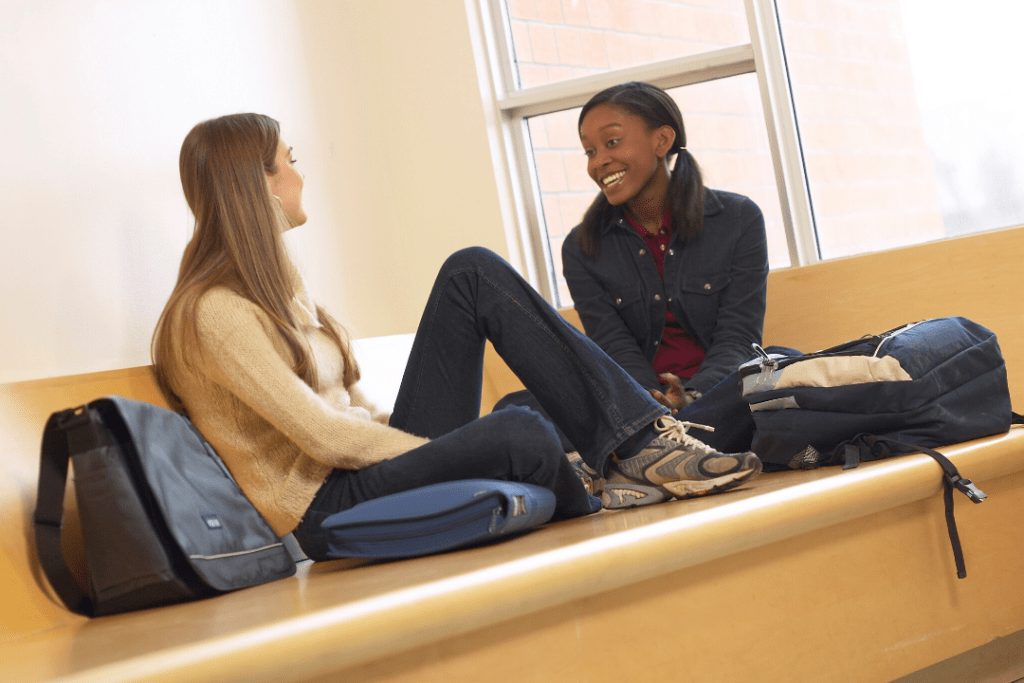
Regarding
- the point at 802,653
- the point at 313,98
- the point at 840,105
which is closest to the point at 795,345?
the point at 840,105

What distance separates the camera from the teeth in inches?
94.3

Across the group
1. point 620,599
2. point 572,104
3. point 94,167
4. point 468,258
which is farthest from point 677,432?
point 572,104

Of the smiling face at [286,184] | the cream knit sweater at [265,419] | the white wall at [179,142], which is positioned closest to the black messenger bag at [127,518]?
the cream knit sweater at [265,419]

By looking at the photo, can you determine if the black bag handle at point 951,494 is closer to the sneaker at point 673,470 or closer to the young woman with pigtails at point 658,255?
the sneaker at point 673,470

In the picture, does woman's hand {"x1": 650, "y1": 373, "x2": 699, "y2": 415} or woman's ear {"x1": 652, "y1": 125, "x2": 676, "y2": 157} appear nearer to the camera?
woman's hand {"x1": 650, "y1": 373, "x2": 699, "y2": 415}

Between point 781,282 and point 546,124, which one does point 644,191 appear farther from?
point 546,124

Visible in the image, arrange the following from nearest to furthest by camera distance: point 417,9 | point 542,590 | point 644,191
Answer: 1. point 542,590
2. point 644,191
3. point 417,9

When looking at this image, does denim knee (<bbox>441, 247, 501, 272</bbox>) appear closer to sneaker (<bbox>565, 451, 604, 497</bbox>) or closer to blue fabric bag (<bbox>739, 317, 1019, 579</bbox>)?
sneaker (<bbox>565, 451, 604, 497</bbox>)

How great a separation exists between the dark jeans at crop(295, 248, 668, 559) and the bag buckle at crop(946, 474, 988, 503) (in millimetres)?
477

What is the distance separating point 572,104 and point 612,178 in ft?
2.62

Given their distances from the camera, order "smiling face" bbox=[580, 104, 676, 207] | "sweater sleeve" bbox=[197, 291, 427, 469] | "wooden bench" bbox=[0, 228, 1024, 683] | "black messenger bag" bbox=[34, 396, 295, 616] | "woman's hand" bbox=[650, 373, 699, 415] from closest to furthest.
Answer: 1. "wooden bench" bbox=[0, 228, 1024, 683]
2. "black messenger bag" bbox=[34, 396, 295, 616]
3. "sweater sleeve" bbox=[197, 291, 427, 469]
4. "woman's hand" bbox=[650, 373, 699, 415]
5. "smiling face" bbox=[580, 104, 676, 207]

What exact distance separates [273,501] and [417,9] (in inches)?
85.1

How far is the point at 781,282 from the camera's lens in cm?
256

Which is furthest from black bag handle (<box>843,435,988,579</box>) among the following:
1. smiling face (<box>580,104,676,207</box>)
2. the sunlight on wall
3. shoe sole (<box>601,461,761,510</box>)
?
the sunlight on wall
